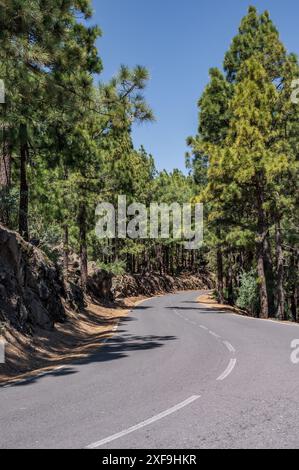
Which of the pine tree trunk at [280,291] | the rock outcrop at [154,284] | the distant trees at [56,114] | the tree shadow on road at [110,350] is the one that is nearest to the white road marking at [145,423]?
the tree shadow on road at [110,350]

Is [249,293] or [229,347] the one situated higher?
[249,293]

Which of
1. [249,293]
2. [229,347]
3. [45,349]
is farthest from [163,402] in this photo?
[249,293]

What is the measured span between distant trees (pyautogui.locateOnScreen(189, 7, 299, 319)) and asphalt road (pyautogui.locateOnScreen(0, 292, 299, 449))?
13.9 meters

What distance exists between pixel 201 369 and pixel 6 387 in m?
4.02

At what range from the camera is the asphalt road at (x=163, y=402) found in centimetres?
530

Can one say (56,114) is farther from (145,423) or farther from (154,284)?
(154,284)

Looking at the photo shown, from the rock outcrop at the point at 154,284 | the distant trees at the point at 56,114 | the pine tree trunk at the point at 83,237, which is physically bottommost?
the rock outcrop at the point at 154,284

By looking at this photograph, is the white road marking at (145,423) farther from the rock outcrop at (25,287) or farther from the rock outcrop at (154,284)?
the rock outcrop at (154,284)

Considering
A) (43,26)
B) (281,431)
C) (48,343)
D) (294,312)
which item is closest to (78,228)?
(48,343)

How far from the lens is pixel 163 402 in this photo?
705cm

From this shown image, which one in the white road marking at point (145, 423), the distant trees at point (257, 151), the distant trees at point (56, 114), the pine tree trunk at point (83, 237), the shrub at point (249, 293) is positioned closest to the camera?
the white road marking at point (145, 423)

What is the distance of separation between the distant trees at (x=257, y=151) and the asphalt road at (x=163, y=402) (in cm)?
1391

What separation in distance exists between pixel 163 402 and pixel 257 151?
66.4 feet
